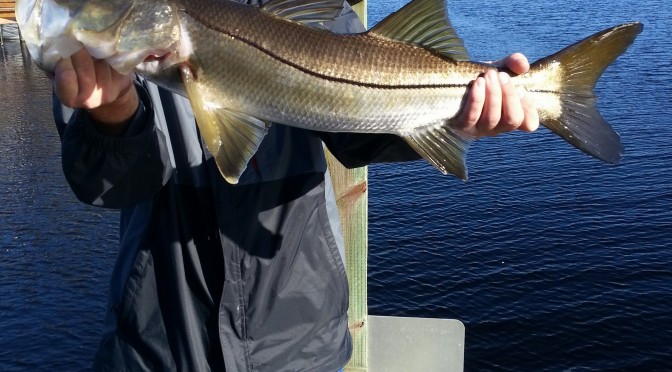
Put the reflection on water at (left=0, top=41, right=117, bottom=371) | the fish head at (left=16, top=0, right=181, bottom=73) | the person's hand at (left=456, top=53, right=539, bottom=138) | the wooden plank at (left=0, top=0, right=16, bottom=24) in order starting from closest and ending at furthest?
the fish head at (left=16, top=0, right=181, bottom=73) → the person's hand at (left=456, top=53, right=539, bottom=138) → the reflection on water at (left=0, top=41, right=117, bottom=371) → the wooden plank at (left=0, top=0, right=16, bottom=24)

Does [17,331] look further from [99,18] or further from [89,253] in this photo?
[99,18]

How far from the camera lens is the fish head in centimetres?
232

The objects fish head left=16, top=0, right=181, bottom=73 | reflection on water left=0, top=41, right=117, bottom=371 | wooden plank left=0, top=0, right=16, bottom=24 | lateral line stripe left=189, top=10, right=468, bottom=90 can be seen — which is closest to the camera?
fish head left=16, top=0, right=181, bottom=73

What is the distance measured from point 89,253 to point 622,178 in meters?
9.16

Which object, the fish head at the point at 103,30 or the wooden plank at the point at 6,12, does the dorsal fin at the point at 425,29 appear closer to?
the fish head at the point at 103,30

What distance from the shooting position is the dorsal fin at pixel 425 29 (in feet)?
9.25

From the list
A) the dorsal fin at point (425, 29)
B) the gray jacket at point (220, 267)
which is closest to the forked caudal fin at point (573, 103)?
the gray jacket at point (220, 267)

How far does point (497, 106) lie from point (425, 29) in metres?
0.41

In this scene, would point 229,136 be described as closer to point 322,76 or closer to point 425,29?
point 322,76

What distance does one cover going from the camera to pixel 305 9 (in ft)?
8.89

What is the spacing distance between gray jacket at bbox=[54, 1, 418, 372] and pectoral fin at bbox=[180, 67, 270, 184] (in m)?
0.26

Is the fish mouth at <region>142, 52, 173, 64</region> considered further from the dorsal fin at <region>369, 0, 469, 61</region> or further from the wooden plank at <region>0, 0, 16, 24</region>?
the wooden plank at <region>0, 0, 16, 24</region>

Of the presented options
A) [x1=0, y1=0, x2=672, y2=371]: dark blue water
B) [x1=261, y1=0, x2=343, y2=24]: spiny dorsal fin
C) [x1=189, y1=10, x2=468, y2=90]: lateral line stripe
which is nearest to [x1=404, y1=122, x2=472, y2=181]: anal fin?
[x1=189, y1=10, x2=468, y2=90]: lateral line stripe

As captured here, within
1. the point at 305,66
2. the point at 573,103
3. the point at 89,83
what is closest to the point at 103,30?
the point at 89,83
